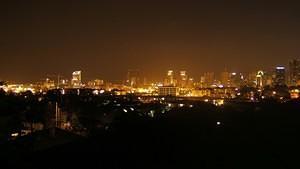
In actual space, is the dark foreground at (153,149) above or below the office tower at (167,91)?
below

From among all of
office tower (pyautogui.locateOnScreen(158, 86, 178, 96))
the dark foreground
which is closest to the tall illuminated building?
office tower (pyautogui.locateOnScreen(158, 86, 178, 96))

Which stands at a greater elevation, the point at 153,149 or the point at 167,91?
the point at 167,91

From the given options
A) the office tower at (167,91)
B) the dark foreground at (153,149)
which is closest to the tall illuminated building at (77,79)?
the office tower at (167,91)

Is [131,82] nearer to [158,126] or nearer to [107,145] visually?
[158,126]

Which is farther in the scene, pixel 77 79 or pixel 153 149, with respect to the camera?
pixel 77 79

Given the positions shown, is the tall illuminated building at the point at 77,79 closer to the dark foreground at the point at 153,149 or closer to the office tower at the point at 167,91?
the office tower at the point at 167,91

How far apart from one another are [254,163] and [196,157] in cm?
156

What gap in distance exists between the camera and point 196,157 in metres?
13.3

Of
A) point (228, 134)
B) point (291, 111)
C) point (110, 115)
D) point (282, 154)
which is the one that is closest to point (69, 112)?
point (110, 115)

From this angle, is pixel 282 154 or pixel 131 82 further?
pixel 131 82

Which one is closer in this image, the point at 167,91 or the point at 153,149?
the point at 153,149

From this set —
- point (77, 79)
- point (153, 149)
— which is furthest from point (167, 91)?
point (153, 149)

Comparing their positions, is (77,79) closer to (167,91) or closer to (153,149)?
(167,91)

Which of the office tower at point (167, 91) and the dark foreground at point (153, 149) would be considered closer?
the dark foreground at point (153, 149)
